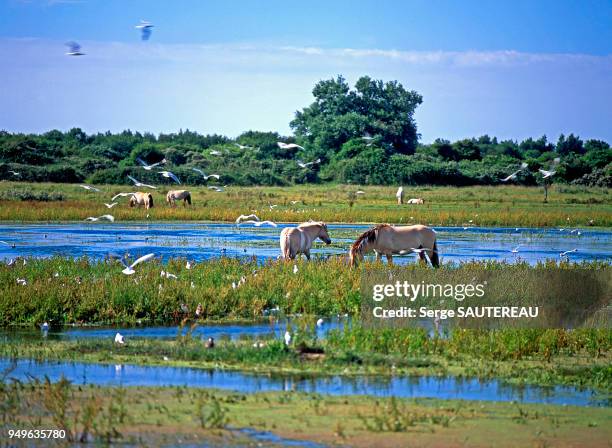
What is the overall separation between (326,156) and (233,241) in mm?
56632

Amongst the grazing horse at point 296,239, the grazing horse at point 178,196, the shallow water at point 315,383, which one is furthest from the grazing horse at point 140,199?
the shallow water at point 315,383

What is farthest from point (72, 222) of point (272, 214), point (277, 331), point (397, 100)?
point (397, 100)

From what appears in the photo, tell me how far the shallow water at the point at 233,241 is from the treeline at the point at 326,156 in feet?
52.3

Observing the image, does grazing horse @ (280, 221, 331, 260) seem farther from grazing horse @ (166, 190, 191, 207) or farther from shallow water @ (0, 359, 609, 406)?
grazing horse @ (166, 190, 191, 207)

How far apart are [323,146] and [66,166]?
30.3 metres

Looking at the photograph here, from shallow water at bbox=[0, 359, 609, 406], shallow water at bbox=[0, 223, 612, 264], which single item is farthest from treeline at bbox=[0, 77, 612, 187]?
shallow water at bbox=[0, 359, 609, 406]

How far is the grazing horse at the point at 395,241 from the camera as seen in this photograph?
70.2 ft

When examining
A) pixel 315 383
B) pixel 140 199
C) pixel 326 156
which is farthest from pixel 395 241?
pixel 326 156

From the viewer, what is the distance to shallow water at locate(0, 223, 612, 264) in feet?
88.0

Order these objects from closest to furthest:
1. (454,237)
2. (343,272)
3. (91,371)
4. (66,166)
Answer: (91,371) → (343,272) → (454,237) → (66,166)

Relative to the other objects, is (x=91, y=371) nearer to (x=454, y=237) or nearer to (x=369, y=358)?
(x=369, y=358)

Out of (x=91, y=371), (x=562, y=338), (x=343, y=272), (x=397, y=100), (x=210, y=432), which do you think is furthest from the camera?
(x=397, y=100)

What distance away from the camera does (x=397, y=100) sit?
10281 centimetres

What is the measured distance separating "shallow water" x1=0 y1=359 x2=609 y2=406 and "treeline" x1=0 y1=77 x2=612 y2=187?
41149 mm
